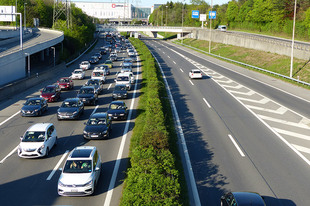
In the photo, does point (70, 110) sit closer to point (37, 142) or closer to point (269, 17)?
point (37, 142)

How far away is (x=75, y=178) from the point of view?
1402 centimetres

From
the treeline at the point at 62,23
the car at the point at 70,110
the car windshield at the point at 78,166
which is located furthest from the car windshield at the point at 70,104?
the treeline at the point at 62,23

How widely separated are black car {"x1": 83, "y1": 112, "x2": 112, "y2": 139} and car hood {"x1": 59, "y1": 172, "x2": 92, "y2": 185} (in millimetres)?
6465

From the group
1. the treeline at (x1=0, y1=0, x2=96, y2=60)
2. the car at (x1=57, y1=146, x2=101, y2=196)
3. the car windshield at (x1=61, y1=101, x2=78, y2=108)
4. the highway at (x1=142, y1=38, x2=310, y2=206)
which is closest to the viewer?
the car at (x1=57, y1=146, x2=101, y2=196)

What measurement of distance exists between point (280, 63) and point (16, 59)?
3654cm

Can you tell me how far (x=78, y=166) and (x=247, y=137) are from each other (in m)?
11.2

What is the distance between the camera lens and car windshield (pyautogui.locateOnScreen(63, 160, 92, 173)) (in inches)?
571

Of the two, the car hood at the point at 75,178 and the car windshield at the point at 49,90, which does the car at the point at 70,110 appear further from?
the car hood at the point at 75,178

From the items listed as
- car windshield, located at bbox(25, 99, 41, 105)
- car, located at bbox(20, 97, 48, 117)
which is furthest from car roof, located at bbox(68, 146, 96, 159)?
car windshield, located at bbox(25, 99, 41, 105)

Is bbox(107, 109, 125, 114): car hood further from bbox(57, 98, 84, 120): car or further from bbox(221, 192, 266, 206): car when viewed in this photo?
bbox(221, 192, 266, 206): car

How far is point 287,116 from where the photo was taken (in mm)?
25703

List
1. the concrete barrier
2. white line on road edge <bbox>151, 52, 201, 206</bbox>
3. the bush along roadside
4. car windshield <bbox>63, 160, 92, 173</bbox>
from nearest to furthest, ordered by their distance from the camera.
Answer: the bush along roadside
white line on road edge <bbox>151, 52, 201, 206</bbox>
car windshield <bbox>63, 160, 92, 173</bbox>
the concrete barrier

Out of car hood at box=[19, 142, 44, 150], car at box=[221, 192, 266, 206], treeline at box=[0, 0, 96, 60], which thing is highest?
treeline at box=[0, 0, 96, 60]

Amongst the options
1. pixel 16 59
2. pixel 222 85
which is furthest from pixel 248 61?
pixel 16 59
